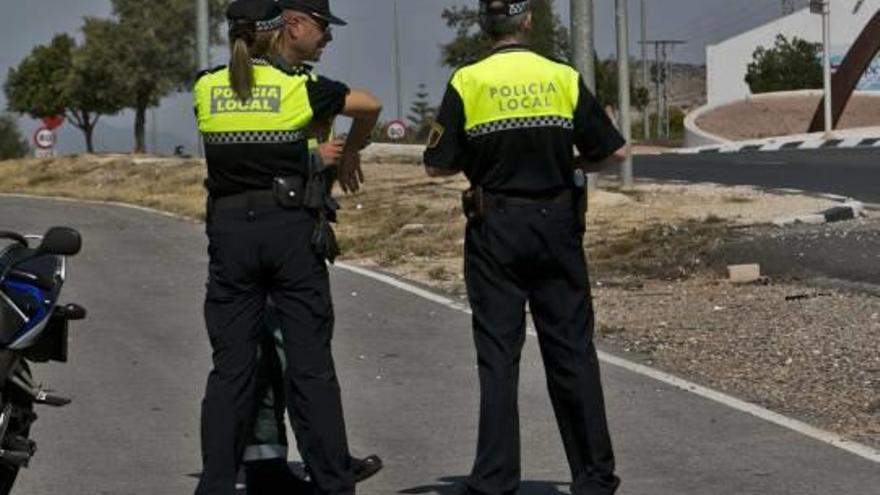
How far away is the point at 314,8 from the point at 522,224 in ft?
3.46

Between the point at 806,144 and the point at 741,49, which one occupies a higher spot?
the point at 741,49

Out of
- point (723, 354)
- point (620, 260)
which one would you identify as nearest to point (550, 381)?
point (723, 354)

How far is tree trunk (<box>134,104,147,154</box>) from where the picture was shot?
196ft

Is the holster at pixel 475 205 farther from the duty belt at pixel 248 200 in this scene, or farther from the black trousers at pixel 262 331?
the duty belt at pixel 248 200

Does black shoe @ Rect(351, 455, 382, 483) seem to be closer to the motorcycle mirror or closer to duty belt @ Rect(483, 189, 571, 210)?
duty belt @ Rect(483, 189, 571, 210)

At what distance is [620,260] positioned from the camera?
1702 cm

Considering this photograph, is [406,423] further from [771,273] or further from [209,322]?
[771,273]

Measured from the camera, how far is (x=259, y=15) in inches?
264

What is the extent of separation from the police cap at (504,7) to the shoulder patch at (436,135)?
44 centimetres

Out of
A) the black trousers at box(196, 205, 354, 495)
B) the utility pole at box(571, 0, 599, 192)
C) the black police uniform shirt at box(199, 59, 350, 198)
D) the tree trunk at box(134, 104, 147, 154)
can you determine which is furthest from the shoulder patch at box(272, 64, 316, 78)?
the tree trunk at box(134, 104, 147, 154)

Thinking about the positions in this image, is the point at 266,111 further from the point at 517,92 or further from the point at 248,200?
the point at 517,92

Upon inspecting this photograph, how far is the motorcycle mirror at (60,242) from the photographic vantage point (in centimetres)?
641

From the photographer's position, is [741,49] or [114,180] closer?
[114,180]

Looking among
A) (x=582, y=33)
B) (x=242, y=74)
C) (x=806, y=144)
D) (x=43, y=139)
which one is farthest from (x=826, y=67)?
(x=242, y=74)
